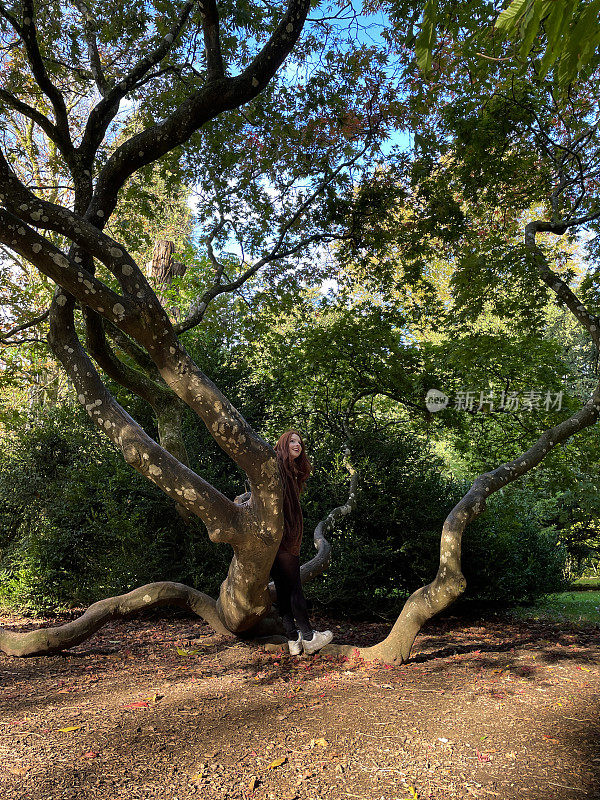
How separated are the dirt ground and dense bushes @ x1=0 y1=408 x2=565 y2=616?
78.7 inches

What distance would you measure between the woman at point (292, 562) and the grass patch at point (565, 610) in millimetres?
4935

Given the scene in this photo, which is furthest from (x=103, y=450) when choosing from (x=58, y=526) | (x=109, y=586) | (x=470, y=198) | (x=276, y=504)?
(x=470, y=198)

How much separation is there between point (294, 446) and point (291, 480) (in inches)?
12.3

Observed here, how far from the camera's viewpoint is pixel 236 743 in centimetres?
334

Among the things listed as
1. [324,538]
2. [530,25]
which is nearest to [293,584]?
[324,538]

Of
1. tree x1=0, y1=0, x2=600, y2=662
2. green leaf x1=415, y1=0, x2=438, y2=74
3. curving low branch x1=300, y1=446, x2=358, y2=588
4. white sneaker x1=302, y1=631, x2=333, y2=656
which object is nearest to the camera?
green leaf x1=415, y1=0, x2=438, y2=74

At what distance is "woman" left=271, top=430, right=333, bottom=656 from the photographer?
5.04m

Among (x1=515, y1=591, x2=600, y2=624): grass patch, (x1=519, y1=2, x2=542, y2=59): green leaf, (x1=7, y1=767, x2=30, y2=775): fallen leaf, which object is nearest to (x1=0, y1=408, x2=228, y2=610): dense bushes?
(x1=7, y1=767, x2=30, y2=775): fallen leaf

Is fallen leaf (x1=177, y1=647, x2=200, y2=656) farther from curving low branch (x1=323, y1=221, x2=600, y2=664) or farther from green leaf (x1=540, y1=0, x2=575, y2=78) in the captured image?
green leaf (x1=540, y1=0, x2=575, y2=78)

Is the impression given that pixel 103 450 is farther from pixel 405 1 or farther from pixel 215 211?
pixel 405 1

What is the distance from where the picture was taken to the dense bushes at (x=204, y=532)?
25.6 ft

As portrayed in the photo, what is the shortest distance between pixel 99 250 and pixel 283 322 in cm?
605

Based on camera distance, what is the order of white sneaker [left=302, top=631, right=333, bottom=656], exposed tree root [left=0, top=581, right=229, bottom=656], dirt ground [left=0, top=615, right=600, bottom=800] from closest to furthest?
dirt ground [left=0, top=615, right=600, bottom=800], white sneaker [left=302, top=631, right=333, bottom=656], exposed tree root [left=0, top=581, right=229, bottom=656]

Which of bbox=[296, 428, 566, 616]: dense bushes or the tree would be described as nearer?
the tree
